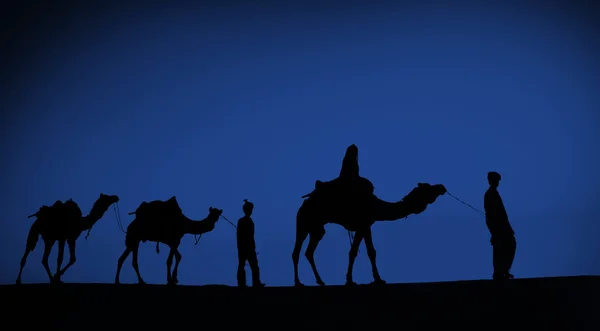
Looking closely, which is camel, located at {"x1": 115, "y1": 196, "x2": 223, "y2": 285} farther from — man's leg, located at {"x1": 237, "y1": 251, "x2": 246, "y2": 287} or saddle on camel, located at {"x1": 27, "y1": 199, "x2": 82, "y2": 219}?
man's leg, located at {"x1": 237, "y1": 251, "x2": 246, "y2": 287}

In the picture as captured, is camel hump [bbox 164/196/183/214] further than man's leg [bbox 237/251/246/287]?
Yes

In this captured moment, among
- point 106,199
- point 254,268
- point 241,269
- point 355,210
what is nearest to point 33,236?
point 106,199

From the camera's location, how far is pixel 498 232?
14695mm

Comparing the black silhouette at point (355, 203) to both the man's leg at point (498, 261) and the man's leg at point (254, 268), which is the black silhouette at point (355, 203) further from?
the man's leg at point (498, 261)

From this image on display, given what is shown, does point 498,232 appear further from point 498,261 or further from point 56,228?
point 56,228

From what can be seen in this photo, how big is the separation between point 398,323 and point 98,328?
4546 millimetres

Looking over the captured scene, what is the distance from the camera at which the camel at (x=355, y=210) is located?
1442 cm

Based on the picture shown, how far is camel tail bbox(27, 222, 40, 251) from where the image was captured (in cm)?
1928

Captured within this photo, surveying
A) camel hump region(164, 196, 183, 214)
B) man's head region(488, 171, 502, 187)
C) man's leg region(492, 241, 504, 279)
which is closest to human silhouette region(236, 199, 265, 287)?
camel hump region(164, 196, 183, 214)

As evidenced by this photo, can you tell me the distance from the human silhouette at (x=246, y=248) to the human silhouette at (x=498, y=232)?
5.37m

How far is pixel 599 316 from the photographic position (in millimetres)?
10000

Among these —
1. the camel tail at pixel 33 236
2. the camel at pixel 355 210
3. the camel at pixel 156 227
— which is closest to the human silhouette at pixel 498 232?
the camel at pixel 355 210

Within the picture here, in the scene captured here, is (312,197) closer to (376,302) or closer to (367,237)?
(367,237)

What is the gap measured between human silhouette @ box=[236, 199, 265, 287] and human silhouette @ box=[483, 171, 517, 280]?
5.37 metres
